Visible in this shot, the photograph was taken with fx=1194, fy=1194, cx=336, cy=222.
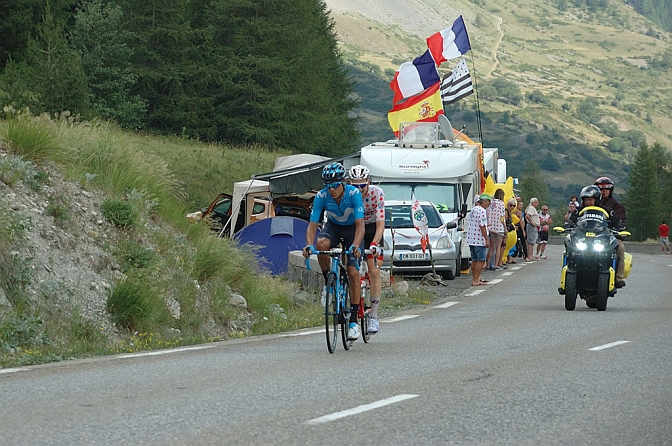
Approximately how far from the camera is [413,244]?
79.8ft

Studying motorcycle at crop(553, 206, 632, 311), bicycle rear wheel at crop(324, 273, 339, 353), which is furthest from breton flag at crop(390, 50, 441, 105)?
bicycle rear wheel at crop(324, 273, 339, 353)

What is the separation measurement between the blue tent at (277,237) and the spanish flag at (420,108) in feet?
36.8

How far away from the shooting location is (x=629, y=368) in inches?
395

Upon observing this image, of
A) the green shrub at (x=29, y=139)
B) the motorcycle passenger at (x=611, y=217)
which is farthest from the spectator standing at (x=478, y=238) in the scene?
the green shrub at (x=29, y=139)

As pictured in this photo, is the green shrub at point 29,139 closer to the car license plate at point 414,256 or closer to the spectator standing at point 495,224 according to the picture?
the car license plate at point 414,256

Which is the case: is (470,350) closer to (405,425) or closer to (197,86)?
(405,425)

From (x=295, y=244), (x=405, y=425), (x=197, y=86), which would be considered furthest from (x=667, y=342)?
(x=197, y=86)

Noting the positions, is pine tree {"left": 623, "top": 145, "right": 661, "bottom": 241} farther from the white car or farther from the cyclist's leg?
the cyclist's leg

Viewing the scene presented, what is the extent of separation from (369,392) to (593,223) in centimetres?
919

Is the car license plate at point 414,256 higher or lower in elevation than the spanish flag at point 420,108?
lower

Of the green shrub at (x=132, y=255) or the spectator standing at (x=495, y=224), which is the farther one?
the spectator standing at (x=495, y=224)

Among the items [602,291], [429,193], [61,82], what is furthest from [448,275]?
[61,82]

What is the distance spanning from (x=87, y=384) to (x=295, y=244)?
1804cm

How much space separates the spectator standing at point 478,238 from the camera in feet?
75.4
